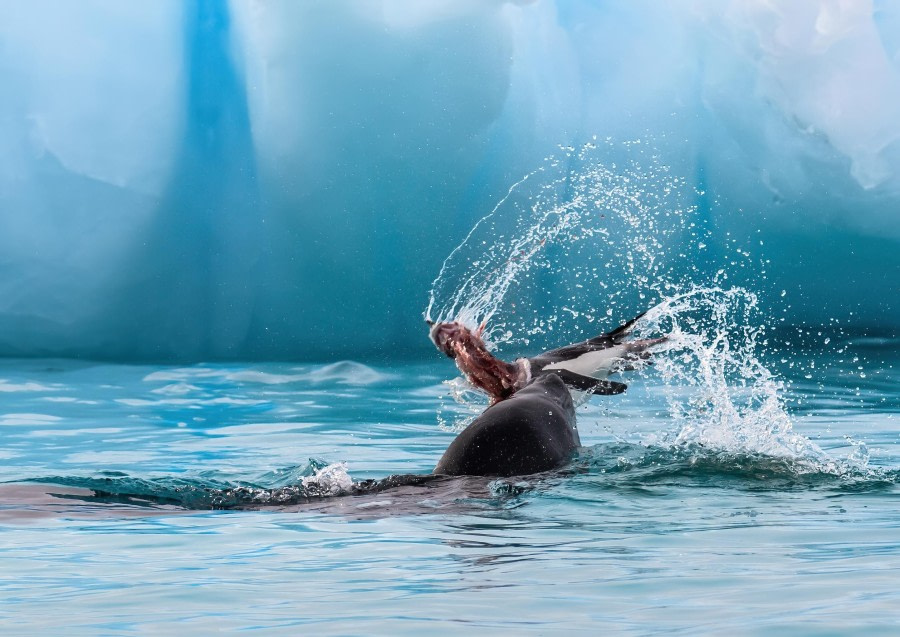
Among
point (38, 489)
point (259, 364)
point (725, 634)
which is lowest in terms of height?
point (725, 634)

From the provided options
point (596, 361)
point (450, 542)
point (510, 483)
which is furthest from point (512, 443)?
point (596, 361)

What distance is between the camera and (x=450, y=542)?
15.3 ft

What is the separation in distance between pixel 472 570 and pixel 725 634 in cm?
111

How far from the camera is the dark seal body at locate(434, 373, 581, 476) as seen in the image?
5.83 metres

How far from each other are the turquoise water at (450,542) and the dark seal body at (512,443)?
0.38ft

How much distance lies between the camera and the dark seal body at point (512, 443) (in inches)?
230

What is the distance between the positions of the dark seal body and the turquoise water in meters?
0.11

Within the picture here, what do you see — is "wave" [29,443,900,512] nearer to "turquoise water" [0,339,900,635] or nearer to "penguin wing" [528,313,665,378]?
"turquoise water" [0,339,900,635]

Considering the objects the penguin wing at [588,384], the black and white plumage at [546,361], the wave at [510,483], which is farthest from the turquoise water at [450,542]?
the black and white plumage at [546,361]

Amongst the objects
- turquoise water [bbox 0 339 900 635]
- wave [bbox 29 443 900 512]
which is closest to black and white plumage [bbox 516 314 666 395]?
turquoise water [bbox 0 339 900 635]

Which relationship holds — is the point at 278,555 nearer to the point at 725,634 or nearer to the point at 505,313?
the point at 725,634

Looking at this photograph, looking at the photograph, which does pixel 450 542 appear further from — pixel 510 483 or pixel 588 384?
pixel 588 384

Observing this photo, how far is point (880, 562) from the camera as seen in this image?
4.16m

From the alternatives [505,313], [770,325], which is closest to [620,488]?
[505,313]
